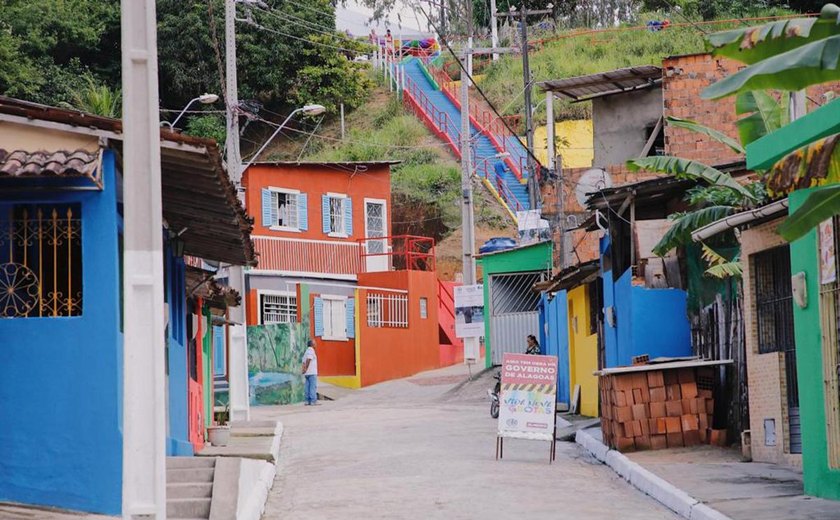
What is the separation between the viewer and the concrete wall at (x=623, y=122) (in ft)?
106

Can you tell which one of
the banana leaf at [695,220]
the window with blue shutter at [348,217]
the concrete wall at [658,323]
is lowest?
the concrete wall at [658,323]

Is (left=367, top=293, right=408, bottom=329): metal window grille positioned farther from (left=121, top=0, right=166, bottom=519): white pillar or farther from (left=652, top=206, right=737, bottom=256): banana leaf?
(left=121, top=0, right=166, bottom=519): white pillar

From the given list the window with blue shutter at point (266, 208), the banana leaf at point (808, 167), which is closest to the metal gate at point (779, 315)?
the banana leaf at point (808, 167)

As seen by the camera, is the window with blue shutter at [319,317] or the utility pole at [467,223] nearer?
the utility pole at [467,223]

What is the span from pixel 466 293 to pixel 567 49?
128 ft

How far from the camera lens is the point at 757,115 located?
19656 mm

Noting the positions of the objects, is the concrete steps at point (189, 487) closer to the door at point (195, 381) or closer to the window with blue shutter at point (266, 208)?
the door at point (195, 381)

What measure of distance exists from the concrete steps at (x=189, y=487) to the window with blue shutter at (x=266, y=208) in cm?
3000

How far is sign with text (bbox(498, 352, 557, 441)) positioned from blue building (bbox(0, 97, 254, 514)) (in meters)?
8.02

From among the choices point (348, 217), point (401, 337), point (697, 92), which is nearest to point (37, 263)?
point (697, 92)

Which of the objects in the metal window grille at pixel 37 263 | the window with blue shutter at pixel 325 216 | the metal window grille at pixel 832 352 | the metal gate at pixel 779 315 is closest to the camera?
the metal window grille at pixel 37 263

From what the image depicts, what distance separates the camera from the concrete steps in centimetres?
1412

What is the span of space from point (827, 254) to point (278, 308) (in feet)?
108

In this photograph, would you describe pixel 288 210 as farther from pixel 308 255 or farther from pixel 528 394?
pixel 528 394
